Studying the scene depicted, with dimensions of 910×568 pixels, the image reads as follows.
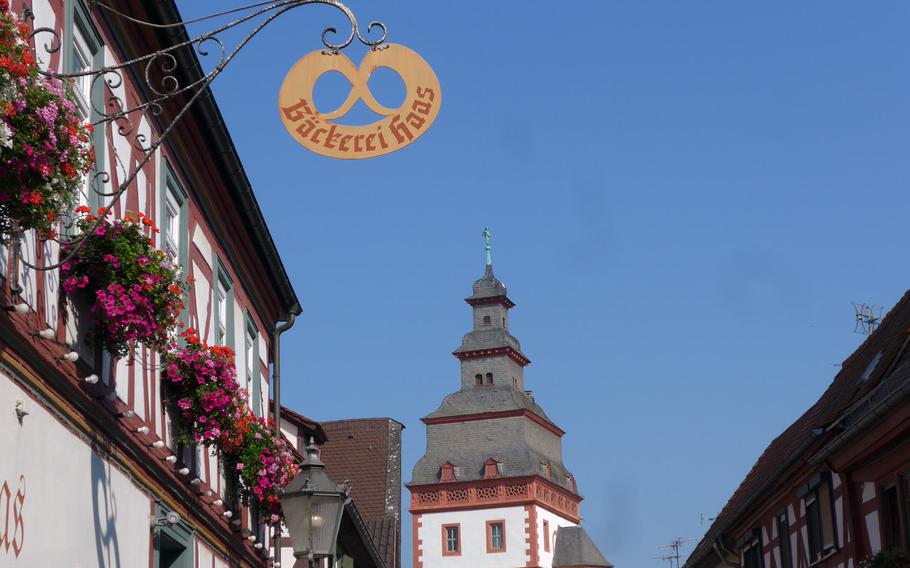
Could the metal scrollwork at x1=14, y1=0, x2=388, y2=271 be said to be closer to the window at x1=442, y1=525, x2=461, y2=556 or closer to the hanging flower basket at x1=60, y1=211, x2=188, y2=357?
the hanging flower basket at x1=60, y1=211, x2=188, y2=357

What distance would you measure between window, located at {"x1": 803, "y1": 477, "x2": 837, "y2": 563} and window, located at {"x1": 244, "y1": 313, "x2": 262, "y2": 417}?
24.3 ft

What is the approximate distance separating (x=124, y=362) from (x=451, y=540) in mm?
76238

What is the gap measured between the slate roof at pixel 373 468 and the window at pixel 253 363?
51.2 ft

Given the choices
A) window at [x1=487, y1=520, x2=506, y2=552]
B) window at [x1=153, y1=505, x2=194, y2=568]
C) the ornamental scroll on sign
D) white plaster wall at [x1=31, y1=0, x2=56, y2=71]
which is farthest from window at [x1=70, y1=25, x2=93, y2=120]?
window at [x1=487, y1=520, x2=506, y2=552]

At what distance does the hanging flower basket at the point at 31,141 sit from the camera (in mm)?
7418

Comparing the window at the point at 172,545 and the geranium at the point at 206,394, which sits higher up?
the geranium at the point at 206,394

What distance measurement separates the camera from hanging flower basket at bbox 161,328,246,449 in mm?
12758

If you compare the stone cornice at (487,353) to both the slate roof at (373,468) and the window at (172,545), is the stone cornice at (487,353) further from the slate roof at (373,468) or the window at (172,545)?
the window at (172,545)

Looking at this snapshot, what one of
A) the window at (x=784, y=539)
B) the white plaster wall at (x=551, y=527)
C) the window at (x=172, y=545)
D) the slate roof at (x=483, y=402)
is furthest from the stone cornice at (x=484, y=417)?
the window at (x=172, y=545)

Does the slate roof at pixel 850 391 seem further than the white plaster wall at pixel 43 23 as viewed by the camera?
Yes

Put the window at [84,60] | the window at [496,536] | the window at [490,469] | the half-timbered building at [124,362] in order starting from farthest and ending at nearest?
1. the window at [490,469]
2. the window at [496,536]
3. the window at [84,60]
4. the half-timbered building at [124,362]

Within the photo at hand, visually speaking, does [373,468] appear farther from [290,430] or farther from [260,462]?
[260,462]

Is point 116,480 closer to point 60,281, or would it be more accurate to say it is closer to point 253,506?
point 60,281

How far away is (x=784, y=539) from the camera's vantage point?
2273 cm
